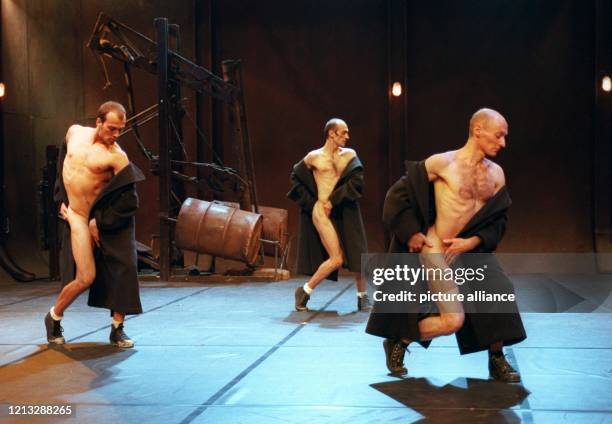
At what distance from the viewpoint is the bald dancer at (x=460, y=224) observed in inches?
181

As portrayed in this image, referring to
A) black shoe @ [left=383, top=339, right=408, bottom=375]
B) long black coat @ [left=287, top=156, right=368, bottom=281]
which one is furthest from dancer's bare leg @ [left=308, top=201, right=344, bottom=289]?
black shoe @ [left=383, top=339, right=408, bottom=375]

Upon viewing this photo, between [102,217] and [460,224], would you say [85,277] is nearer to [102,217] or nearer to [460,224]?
[102,217]

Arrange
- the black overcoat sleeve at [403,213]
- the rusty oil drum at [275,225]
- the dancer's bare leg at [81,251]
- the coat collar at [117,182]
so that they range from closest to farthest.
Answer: the black overcoat sleeve at [403,213], the coat collar at [117,182], the dancer's bare leg at [81,251], the rusty oil drum at [275,225]

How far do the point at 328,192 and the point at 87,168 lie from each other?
2.69m

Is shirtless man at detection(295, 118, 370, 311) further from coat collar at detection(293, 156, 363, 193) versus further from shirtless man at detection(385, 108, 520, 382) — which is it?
shirtless man at detection(385, 108, 520, 382)

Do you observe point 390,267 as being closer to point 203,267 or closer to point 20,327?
point 20,327

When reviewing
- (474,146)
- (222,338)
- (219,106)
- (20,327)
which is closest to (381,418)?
(474,146)

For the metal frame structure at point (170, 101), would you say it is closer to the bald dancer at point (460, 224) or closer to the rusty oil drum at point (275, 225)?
the rusty oil drum at point (275, 225)

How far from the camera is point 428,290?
4.76 metres

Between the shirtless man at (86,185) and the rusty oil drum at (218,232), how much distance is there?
4.75 m

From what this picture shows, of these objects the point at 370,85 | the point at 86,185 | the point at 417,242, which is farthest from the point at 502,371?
the point at 370,85

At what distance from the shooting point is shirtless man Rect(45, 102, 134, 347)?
580 centimetres

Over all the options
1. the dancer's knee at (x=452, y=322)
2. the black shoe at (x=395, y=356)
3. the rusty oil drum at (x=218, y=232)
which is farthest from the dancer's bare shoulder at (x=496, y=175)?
the rusty oil drum at (x=218, y=232)

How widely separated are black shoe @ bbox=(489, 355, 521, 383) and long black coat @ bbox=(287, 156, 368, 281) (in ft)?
10.8
